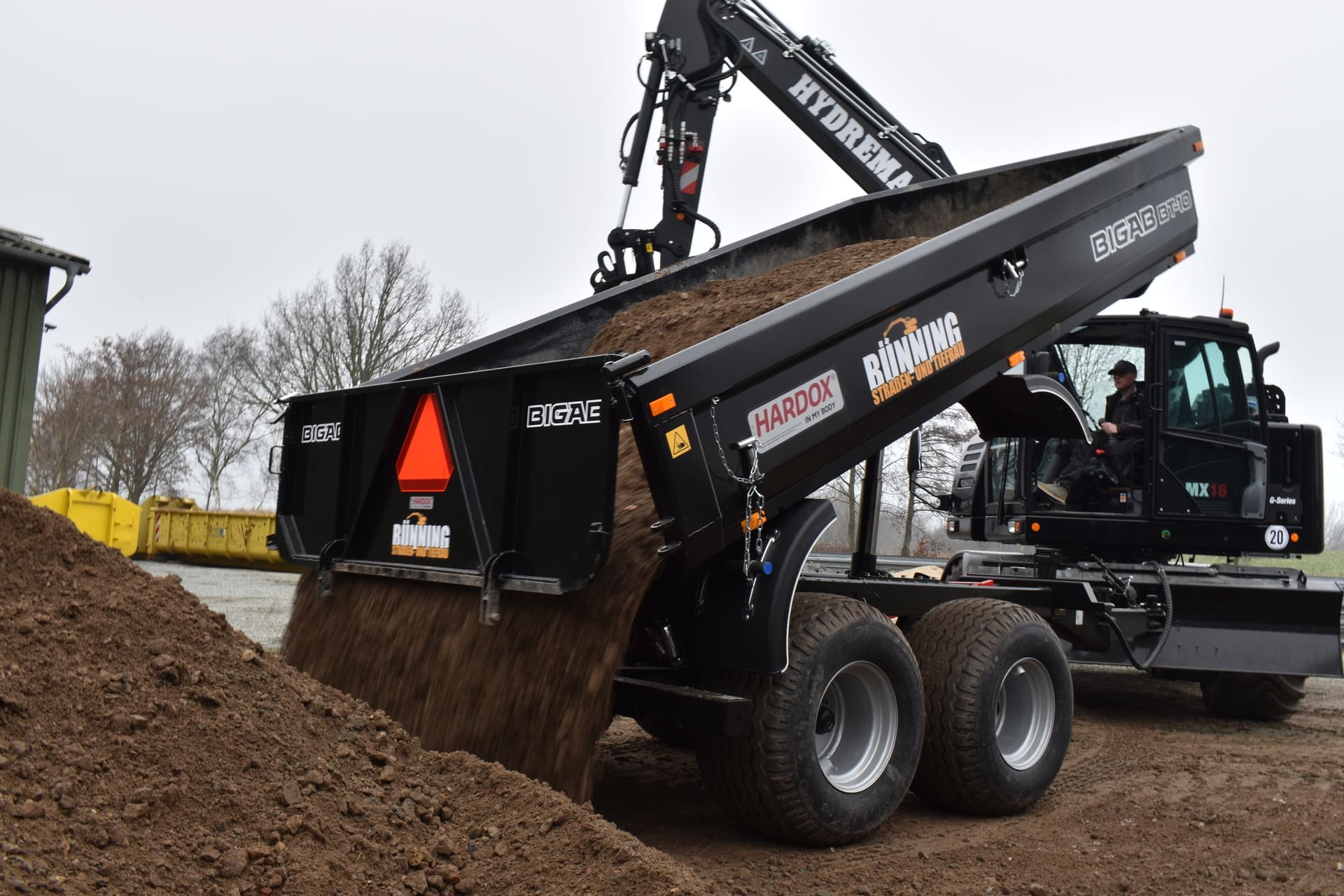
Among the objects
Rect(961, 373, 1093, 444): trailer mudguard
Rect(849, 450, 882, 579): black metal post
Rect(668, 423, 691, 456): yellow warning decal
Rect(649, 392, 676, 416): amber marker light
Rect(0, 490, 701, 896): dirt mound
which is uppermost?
Rect(961, 373, 1093, 444): trailer mudguard

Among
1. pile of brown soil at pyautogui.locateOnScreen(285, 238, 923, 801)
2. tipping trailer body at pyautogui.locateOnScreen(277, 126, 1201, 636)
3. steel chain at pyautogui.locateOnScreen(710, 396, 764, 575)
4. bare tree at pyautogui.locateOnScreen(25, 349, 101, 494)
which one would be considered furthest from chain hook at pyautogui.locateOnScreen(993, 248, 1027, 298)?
bare tree at pyautogui.locateOnScreen(25, 349, 101, 494)

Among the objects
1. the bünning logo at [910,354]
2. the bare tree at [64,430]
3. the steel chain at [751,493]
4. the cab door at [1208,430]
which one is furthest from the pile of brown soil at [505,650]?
the bare tree at [64,430]

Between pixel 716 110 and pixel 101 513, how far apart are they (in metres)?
17.0

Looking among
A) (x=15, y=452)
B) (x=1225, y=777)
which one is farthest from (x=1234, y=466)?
(x=15, y=452)

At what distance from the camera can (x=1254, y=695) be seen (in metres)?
7.87

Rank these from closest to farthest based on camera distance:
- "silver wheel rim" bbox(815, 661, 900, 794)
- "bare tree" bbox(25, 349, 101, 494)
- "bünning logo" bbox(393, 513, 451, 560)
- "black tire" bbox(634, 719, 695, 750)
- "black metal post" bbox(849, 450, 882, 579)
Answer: "silver wheel rim" bbox(815, 661, 900, 794), "bünning logo" bbox(393, 513, 451, 560), "black tire" bbox(634, 719, 695, 750), "black metal post" bbox(849, 450, 882, 579), "bare tree" bbox(25, 349, 101, 494)

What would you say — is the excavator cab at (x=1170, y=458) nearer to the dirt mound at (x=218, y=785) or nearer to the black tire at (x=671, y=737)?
the black tire at (x=671, y=737)

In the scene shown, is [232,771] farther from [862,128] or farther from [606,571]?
[862,128]

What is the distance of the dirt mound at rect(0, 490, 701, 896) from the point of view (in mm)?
3020

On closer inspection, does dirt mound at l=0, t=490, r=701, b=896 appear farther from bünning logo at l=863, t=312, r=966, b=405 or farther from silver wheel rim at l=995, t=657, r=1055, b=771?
silver wheel rim at l=995, t=657, r=1055, b=771

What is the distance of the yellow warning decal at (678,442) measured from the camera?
380 cm

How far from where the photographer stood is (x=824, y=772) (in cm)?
422

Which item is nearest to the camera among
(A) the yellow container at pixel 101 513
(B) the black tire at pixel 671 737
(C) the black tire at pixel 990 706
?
(C) the black tire at pixel 990 706

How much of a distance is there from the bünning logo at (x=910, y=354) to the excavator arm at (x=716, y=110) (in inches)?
117
